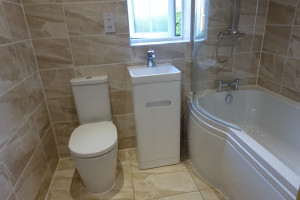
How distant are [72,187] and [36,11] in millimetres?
1459

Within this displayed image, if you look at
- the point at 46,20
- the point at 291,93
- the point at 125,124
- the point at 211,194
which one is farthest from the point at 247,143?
the point at 46,20

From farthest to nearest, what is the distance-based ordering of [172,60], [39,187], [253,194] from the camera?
[172,60]
[39,187]
[253,194]

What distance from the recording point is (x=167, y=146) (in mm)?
1812

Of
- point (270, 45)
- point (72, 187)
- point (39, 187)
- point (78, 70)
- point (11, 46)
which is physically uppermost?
point (11, 46)

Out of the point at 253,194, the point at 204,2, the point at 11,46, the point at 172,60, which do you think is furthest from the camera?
the point at 172,60

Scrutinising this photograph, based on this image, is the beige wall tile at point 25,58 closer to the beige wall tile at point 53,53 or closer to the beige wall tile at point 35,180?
the beige wall tile at point 53,53

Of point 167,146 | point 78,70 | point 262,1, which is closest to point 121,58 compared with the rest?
point 78,70

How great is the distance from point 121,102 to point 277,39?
1.51 m

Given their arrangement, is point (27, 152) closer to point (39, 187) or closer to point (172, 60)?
point (39, 187)

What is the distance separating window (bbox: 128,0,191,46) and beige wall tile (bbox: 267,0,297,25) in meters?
0.73

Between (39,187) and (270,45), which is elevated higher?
(270,45)

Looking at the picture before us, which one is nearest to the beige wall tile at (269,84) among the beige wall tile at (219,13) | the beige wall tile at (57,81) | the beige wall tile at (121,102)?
the beige wall tile at (219,13)

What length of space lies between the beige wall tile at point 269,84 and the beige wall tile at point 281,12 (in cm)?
53

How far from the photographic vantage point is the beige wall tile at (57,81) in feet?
5.69
